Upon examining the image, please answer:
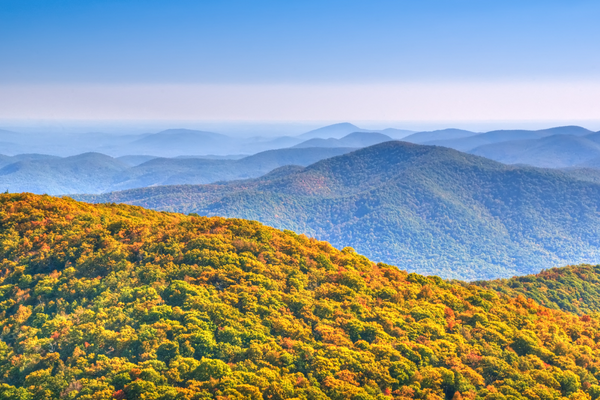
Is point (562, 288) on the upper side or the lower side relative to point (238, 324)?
lower

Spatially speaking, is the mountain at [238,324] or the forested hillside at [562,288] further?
the forested hillside at [562,288]

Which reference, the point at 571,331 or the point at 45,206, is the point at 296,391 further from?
the point at 45,206

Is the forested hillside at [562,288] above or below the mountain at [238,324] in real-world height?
below

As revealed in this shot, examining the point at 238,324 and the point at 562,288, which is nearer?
the point at 238,324

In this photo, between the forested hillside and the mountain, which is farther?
the forested hillside
